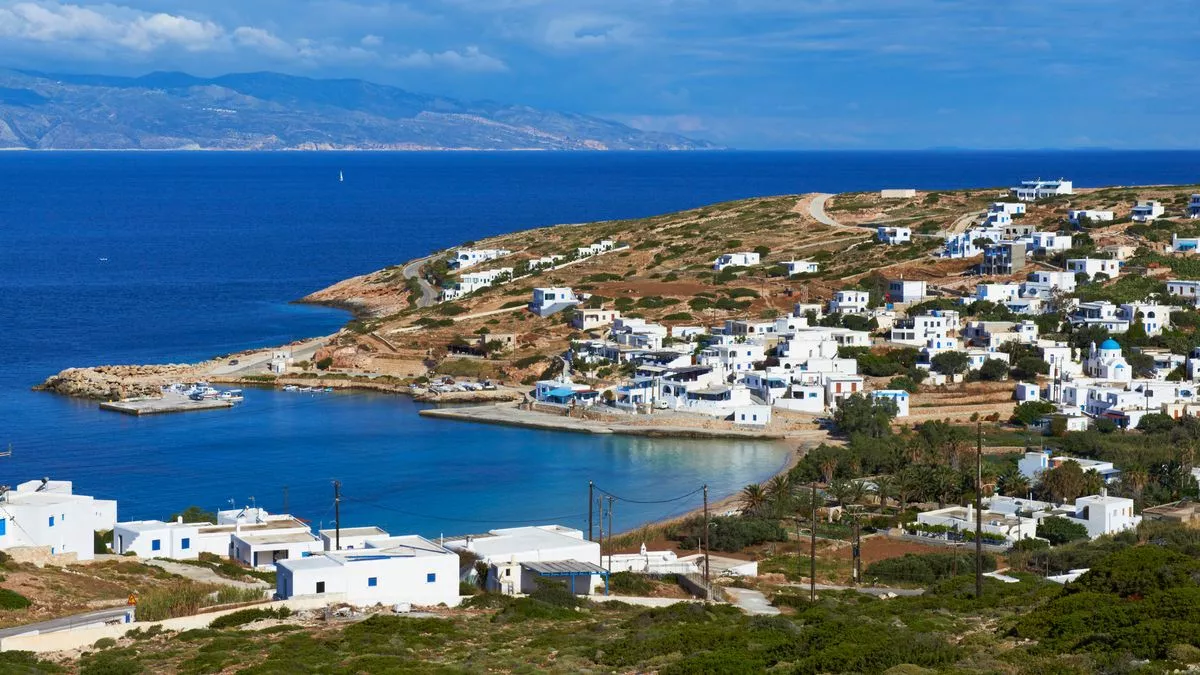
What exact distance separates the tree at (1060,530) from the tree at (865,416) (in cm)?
1302

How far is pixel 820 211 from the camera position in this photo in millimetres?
98625

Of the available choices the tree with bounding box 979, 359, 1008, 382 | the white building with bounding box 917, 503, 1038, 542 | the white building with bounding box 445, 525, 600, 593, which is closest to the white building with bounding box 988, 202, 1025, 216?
the tree with bounding box 979, 359, 1008, 382

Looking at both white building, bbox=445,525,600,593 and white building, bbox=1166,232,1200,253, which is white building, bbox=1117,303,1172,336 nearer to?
white building, bbox=1166,232,1200,253


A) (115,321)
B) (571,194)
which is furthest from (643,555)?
(571,194)

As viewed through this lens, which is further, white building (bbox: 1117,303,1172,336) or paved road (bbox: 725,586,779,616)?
white building (bbox: 1117,303,1172,336)

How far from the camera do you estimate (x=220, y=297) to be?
290 ft

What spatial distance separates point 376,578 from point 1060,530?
1667cm

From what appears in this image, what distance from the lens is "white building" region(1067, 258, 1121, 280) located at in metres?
69.5

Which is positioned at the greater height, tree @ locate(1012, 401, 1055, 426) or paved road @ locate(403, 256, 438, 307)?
paved road @ locate(403, 256, 438, 307)

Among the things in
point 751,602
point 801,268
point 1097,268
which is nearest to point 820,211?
point 801,268

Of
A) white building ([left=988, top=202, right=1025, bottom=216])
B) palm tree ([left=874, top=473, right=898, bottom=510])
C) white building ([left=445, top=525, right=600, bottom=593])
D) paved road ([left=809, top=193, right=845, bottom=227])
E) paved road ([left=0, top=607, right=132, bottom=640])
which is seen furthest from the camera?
paved road ([left=809, top=193, right=845, bottom=227])

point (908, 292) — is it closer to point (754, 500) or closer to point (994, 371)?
point (994, 371)

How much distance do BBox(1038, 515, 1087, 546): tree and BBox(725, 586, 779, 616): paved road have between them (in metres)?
9.22

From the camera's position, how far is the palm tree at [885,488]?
4012 centimetres
